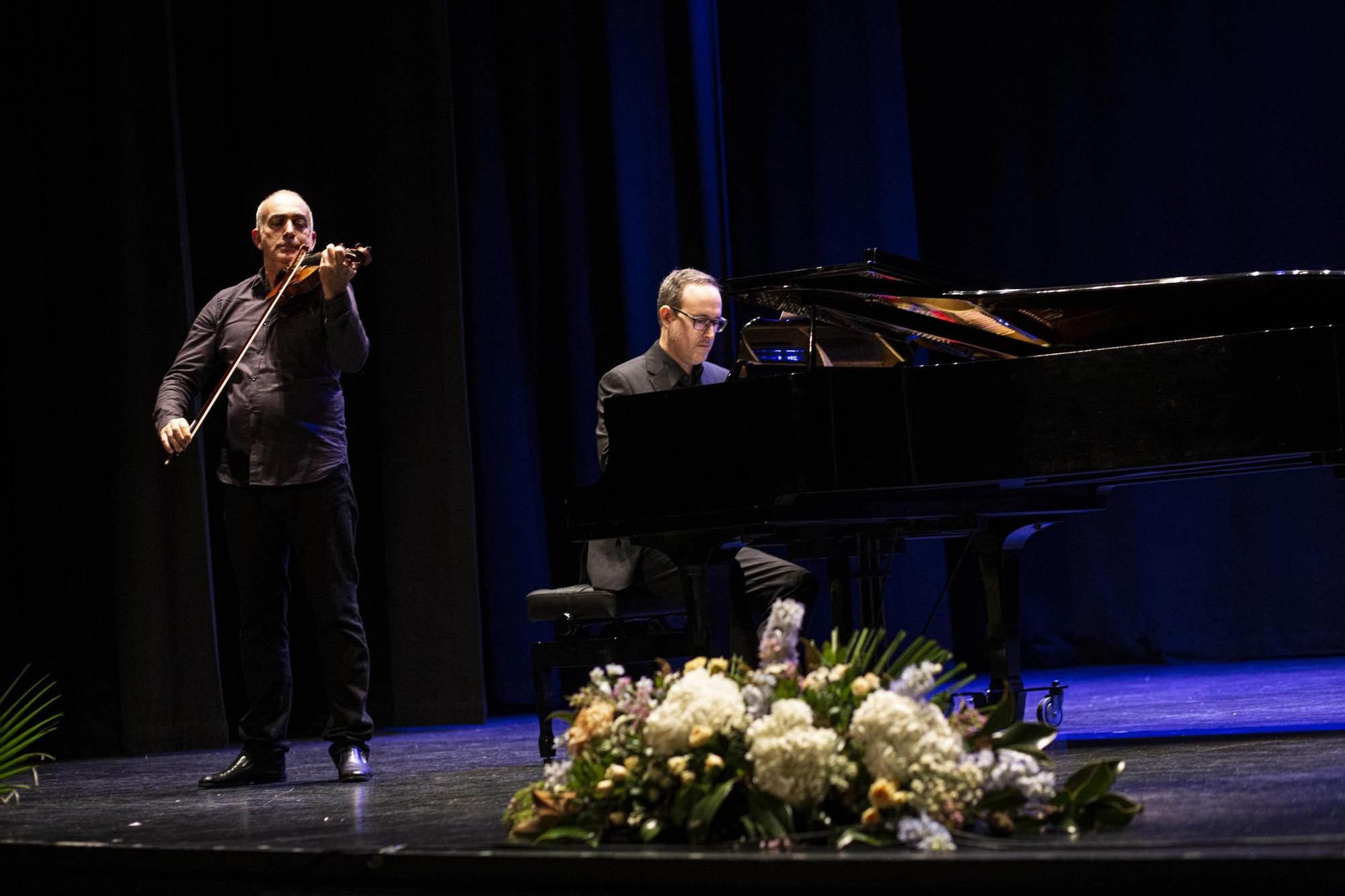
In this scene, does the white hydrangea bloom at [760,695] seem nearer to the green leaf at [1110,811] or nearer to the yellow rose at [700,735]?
the yellow rose at [700,735]

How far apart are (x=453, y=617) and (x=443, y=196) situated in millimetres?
1630

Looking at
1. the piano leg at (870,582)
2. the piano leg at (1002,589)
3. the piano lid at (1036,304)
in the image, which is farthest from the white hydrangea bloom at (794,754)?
the piano leg at (1002,589)

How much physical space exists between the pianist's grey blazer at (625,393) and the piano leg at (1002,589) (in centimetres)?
86

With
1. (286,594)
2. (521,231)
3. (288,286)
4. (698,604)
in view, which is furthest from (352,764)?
(521,231)

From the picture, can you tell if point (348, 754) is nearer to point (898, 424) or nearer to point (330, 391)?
point (330, 391)

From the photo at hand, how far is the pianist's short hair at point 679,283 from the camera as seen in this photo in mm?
4176

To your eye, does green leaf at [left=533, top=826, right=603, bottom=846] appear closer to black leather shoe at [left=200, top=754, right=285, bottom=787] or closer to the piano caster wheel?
black leather shoe at [left=200, top=754, right=285, bottom=787]

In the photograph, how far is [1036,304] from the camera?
328cm

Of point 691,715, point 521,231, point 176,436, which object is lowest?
point 691,715

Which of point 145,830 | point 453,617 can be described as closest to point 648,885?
point 145,830

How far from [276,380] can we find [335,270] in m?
0.41

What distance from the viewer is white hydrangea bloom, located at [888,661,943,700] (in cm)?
196

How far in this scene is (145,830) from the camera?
2812mm

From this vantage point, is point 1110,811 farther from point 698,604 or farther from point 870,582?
point 870,582
